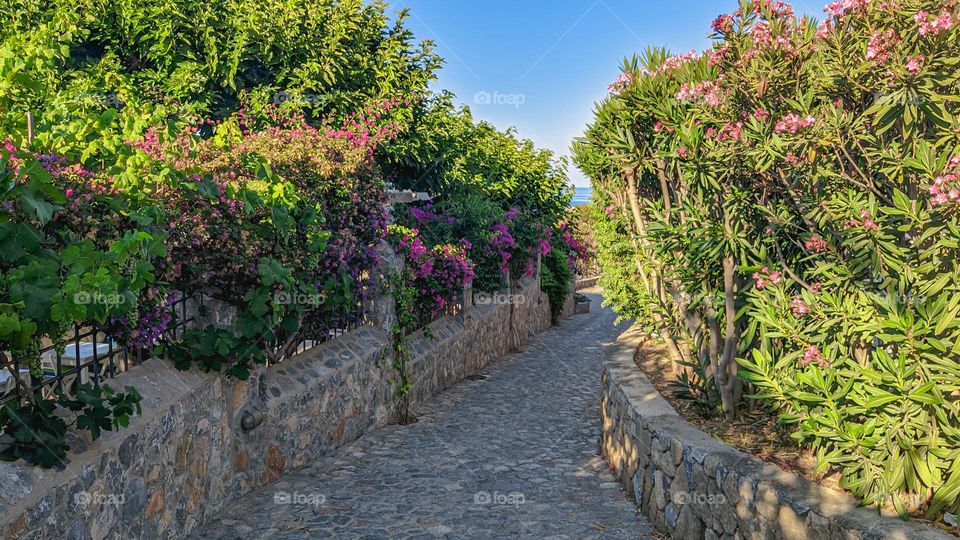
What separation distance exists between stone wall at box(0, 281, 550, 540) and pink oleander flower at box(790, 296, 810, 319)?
15.5 ft

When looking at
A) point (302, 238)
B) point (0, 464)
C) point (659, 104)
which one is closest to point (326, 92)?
point (302, 238)

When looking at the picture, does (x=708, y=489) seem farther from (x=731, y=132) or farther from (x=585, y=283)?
(x=585, y=283)

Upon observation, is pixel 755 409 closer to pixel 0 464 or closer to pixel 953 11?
pixel 953 11

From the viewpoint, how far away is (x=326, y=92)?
1354 cm

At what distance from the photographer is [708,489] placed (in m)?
5.21

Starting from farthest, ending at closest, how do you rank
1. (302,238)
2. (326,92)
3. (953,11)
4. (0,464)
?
(326,92) → (302,238) → (953,11) → (0,464)

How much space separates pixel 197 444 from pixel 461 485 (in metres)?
2.61

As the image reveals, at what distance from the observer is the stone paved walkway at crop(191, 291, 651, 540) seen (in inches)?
238

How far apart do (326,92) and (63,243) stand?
950 centimetres

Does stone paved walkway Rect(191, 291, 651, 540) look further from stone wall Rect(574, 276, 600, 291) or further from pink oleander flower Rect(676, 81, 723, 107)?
stone wall Rect(574, 276, 600, 291)

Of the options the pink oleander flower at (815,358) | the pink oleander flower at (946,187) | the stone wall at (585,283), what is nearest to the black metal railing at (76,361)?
the pink oleander flower at (815,358)

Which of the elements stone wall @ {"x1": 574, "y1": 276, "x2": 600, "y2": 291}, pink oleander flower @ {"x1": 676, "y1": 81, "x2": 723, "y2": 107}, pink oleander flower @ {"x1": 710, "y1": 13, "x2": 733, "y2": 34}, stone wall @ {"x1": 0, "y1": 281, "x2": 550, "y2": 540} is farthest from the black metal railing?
stone wall @ {"x1": 574, "y1": 276, "x2": 600, "y2": 291}

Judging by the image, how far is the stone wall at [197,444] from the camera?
4160mm

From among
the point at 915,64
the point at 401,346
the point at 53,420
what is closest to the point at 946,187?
the point at 915,64
